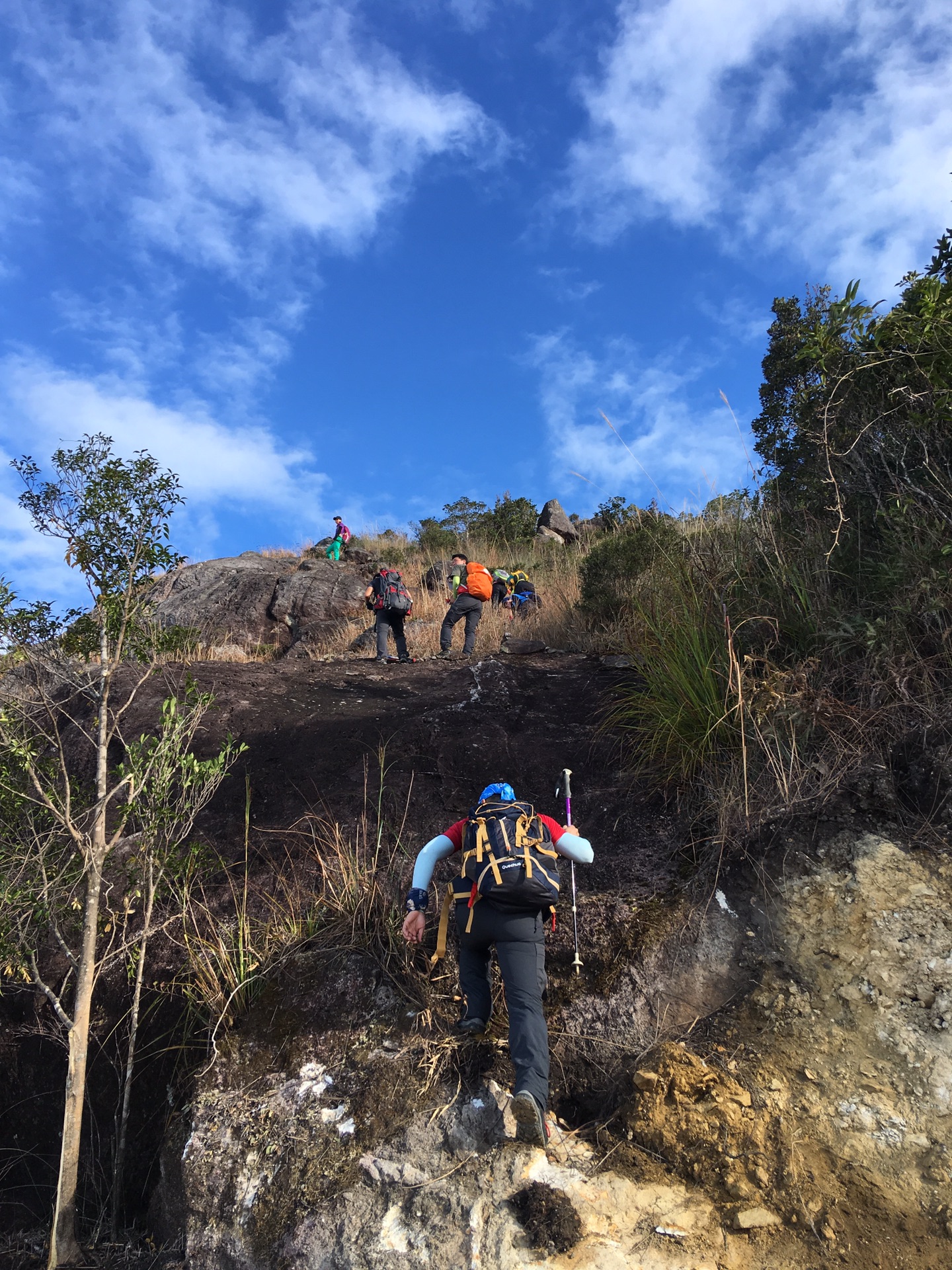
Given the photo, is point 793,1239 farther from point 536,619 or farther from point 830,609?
point 536,619

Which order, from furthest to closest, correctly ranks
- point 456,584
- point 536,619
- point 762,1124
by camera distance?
point 536,619 < point 456,584 < point 762,1124

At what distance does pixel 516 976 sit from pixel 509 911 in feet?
0.99

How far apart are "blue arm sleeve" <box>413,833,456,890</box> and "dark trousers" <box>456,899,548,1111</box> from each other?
25 cm

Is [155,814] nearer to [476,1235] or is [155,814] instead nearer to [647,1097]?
[476,1235]

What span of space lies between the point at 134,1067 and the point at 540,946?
106 inches

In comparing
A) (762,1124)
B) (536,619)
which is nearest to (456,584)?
(536,619)

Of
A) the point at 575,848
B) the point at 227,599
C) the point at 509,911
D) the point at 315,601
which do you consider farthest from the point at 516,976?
the point at 227,599

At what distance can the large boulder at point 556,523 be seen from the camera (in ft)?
77.3

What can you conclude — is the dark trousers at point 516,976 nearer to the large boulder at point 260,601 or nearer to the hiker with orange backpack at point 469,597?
the hiker with orange backpack at point 469,597

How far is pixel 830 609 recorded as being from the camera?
5.36 meters

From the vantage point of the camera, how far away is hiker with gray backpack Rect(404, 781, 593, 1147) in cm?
358

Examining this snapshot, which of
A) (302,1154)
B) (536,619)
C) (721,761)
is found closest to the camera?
(302,1154)

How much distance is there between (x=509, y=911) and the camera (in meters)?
3.89

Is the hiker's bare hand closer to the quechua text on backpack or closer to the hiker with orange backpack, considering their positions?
the hiker with orange backpack
